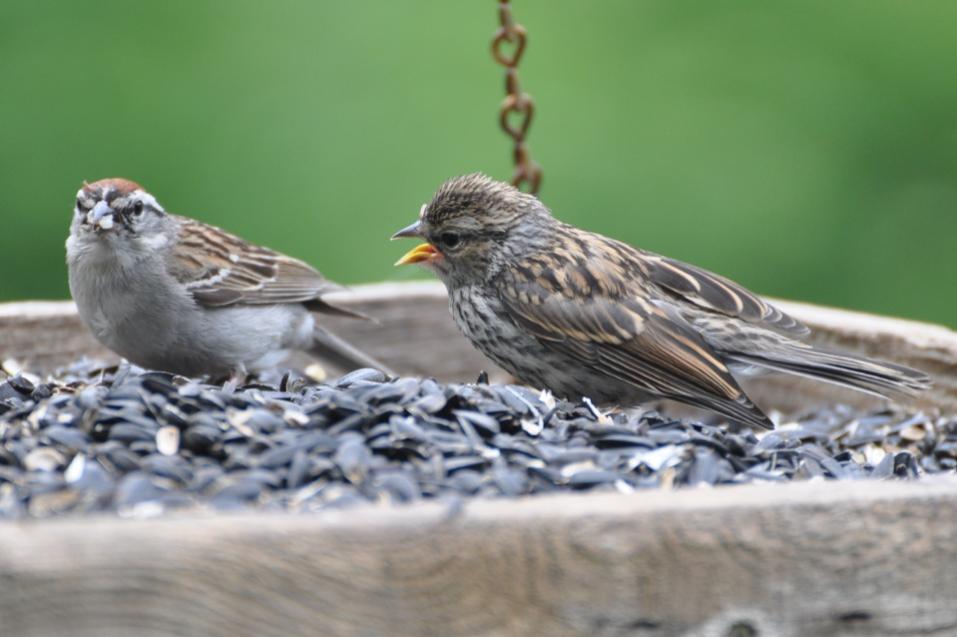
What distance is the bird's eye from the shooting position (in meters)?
4.69

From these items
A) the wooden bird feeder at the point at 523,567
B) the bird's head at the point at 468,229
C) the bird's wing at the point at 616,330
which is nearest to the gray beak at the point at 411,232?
the bird's head at the point at 468,229

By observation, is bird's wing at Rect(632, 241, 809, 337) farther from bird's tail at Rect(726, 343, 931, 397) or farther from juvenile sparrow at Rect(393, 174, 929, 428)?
bird's tail at Rect(726, 343, 931, 397)

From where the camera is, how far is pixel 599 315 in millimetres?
4461

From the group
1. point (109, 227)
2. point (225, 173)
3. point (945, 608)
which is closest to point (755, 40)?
point (225, 173)

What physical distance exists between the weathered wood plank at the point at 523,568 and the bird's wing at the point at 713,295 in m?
1.90

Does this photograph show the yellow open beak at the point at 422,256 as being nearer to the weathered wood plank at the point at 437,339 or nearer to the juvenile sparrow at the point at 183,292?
the juvenile sparrow at the point at 183,292

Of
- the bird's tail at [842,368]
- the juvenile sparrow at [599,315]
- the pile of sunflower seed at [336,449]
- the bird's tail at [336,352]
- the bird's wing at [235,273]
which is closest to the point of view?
the pile of sunflower seed at [336,449]

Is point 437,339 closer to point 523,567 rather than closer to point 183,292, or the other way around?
point 183,292

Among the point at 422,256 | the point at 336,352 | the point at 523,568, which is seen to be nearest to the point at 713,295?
the point at 422,256

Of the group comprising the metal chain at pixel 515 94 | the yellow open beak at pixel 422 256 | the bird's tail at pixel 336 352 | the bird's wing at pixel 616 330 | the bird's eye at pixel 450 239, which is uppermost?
the metal chain at pixel 515 94

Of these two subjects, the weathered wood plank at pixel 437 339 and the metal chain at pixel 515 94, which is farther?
the weathered wood plank at pixel 437 339

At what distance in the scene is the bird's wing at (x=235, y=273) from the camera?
4.96 metres

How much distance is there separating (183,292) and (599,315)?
141 centimetres

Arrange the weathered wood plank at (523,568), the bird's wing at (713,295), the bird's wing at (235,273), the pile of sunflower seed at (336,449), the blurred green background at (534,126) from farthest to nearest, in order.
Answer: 1. the blurred green background at (534,126)
2. the bird's wing at (235,273)
3. the bird's wing at (713,295)
4. the pile of sunflower seed at (336,449)
5. the weathered wood plank at (523,568)
